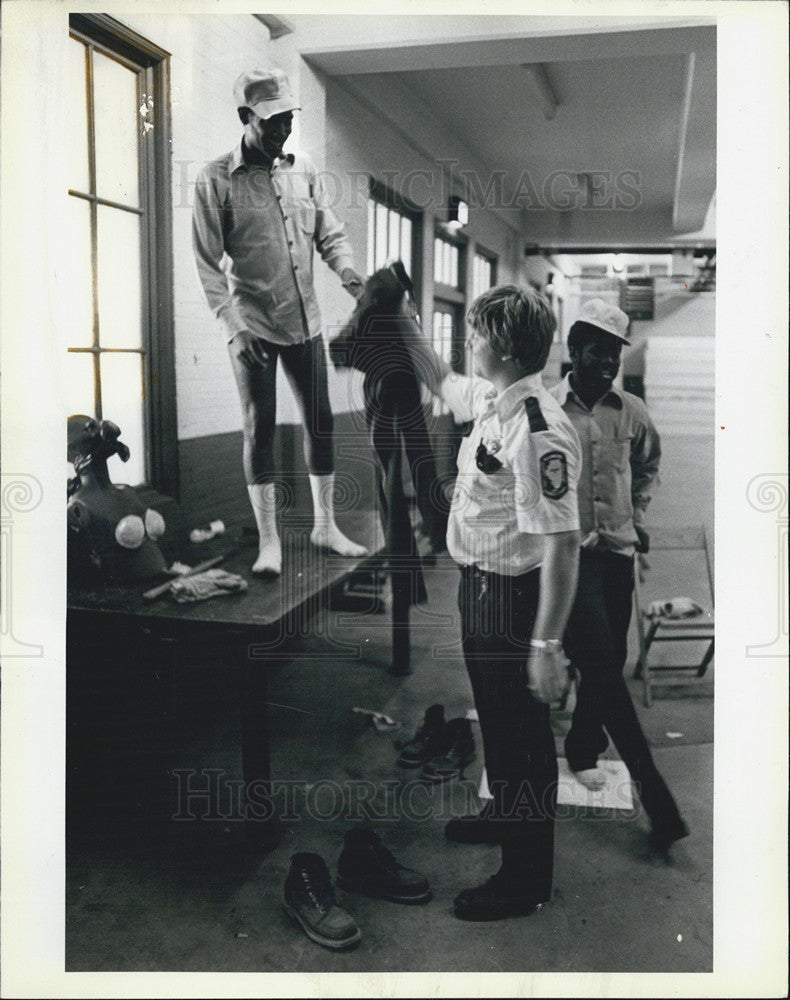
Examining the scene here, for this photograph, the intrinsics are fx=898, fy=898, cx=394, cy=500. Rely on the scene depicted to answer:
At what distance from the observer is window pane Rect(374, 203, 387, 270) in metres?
2.46

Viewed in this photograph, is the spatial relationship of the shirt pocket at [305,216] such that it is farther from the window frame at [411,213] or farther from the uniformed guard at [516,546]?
the uniformed guard at [516,546]

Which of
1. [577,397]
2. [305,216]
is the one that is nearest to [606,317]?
[577,397]

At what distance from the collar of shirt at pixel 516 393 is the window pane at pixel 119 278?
1.03 meters

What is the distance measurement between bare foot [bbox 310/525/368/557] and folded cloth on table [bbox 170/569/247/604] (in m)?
0.24

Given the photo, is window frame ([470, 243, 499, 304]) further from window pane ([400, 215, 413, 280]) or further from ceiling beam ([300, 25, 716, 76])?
ceiling beam ([300, 25, 716, 76])

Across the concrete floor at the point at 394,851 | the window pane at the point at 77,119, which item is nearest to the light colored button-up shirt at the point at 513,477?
the concrete floor at the point at 394,851

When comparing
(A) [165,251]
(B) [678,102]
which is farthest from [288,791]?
(B) [678,102]

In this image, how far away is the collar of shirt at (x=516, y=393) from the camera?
2.45m

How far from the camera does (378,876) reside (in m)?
2.47

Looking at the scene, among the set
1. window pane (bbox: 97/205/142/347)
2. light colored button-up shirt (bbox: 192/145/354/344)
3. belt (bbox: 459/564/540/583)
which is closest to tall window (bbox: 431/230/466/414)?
light colored button-up shirt (bbox: 192/145/354/344)

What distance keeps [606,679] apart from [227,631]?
3.54ft

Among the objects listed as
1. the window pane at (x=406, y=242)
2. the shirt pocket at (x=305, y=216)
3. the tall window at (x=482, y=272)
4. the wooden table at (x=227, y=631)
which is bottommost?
the wooden table at (x=227, y=631)

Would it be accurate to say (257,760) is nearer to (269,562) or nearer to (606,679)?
(269,562)

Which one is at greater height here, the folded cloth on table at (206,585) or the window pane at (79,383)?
the window pane at (79,383)
